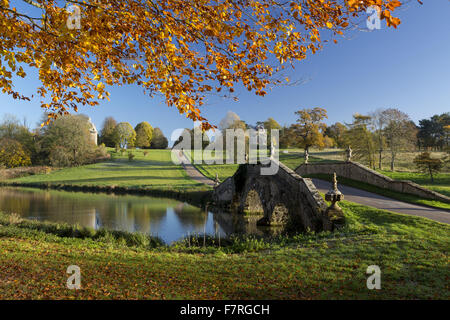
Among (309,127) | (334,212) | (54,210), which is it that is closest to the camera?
(334,212)

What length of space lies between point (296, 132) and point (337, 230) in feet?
118

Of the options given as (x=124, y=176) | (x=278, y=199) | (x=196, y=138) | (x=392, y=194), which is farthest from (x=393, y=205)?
(x=196, y=138)

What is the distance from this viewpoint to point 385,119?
110 feet

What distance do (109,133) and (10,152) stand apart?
108ft

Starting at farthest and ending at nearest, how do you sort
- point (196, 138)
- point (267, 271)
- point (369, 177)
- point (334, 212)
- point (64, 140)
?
point (196, 138)
point (64, 140)
point (369, 177)
point (334, 212)
point (267, 271)

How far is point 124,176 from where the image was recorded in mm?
44562

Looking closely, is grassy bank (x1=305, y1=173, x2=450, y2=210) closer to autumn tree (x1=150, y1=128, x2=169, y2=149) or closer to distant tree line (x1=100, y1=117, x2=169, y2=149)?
distant tree line (x1=100, y1=117, x2=169, y2=149)

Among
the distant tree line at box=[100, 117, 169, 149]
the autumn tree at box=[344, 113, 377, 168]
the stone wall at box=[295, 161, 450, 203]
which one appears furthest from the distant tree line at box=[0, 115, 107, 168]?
the autumn tree at box=[344, 113, 377, 168]

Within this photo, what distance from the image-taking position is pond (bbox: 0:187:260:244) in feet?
56.3

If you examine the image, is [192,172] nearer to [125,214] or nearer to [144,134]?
[125,214]

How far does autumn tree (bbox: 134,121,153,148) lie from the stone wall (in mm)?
64251

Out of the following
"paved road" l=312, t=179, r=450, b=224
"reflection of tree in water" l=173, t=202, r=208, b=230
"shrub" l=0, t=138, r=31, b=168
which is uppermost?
"shrub" l=0, t=138, r=31, b=168

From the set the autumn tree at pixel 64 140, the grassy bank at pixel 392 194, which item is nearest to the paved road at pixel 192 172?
the grassy bank at pixel 392 194
